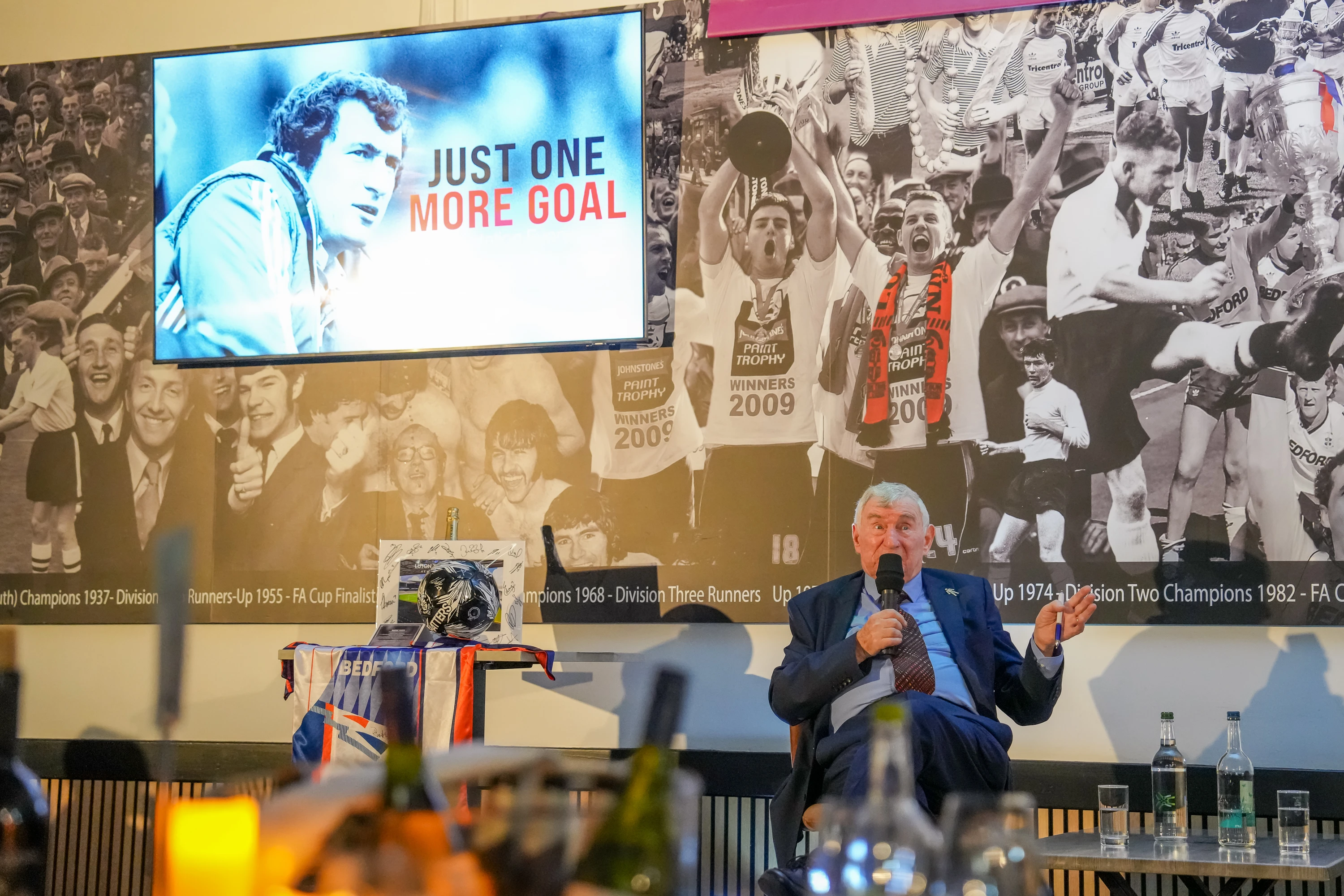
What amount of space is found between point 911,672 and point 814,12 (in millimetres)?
2244

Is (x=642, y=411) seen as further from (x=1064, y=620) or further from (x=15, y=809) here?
(x=15, y=809)

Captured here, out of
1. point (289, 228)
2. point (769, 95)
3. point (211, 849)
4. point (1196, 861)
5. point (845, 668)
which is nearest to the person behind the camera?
point (211, 849)

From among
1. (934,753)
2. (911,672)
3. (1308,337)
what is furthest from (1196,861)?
(1308,337)

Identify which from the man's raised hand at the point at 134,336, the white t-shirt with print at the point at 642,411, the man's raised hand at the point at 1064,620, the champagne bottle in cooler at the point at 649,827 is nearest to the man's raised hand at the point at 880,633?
the man's raised hand at the point at 1064,620

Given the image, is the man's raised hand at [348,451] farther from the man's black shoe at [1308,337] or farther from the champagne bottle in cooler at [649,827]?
the champagne bottle in cooler at [649,827]

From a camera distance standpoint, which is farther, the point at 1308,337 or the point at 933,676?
the point at 1308,337

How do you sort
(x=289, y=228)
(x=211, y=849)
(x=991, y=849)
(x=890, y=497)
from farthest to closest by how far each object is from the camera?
(x=289, y=228) < (x=890, y=497) < (x=991, y=849) < (x=211, y=849)

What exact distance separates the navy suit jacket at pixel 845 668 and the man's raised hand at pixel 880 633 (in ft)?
0.25

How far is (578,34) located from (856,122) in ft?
3.39

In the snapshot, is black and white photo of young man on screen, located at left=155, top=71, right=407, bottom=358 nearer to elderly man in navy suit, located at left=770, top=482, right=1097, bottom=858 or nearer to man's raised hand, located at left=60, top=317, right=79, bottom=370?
man's raised hand, located at left=60, top=317, right=79, bottom=370

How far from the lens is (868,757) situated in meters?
2.99

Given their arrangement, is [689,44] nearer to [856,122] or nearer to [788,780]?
[856,122]

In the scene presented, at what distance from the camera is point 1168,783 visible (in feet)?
11.7

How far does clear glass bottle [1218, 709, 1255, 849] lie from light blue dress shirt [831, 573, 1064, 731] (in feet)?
1.75
